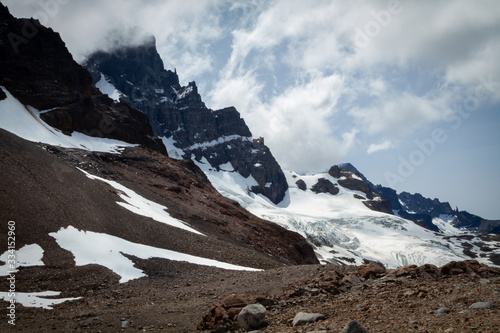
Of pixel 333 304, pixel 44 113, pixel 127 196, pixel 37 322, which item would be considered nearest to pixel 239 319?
pixel 333 304

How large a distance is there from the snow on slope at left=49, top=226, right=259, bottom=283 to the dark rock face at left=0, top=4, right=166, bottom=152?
162 feet

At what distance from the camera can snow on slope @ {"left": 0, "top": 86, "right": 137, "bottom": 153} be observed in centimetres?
4872

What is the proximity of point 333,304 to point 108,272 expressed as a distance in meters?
15.4

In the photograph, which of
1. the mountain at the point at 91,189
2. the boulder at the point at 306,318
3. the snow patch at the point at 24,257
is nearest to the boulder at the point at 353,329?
the boulder at the point at 306,318

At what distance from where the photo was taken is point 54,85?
7225cm

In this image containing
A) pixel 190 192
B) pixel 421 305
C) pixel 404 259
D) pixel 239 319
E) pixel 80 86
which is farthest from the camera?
pixel 404 259

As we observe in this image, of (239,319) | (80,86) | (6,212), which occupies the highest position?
(80,86)

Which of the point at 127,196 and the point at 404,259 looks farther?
the point at 404,259

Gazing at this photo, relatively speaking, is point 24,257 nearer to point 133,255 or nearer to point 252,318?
point 133,255

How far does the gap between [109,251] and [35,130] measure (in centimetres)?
4014

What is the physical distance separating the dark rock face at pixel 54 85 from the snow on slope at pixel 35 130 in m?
2.72

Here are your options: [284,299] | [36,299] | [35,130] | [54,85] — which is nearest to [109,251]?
[36,299]

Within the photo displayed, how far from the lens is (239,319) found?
10992 mm

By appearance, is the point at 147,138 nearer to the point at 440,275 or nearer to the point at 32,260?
the point at 32,260
